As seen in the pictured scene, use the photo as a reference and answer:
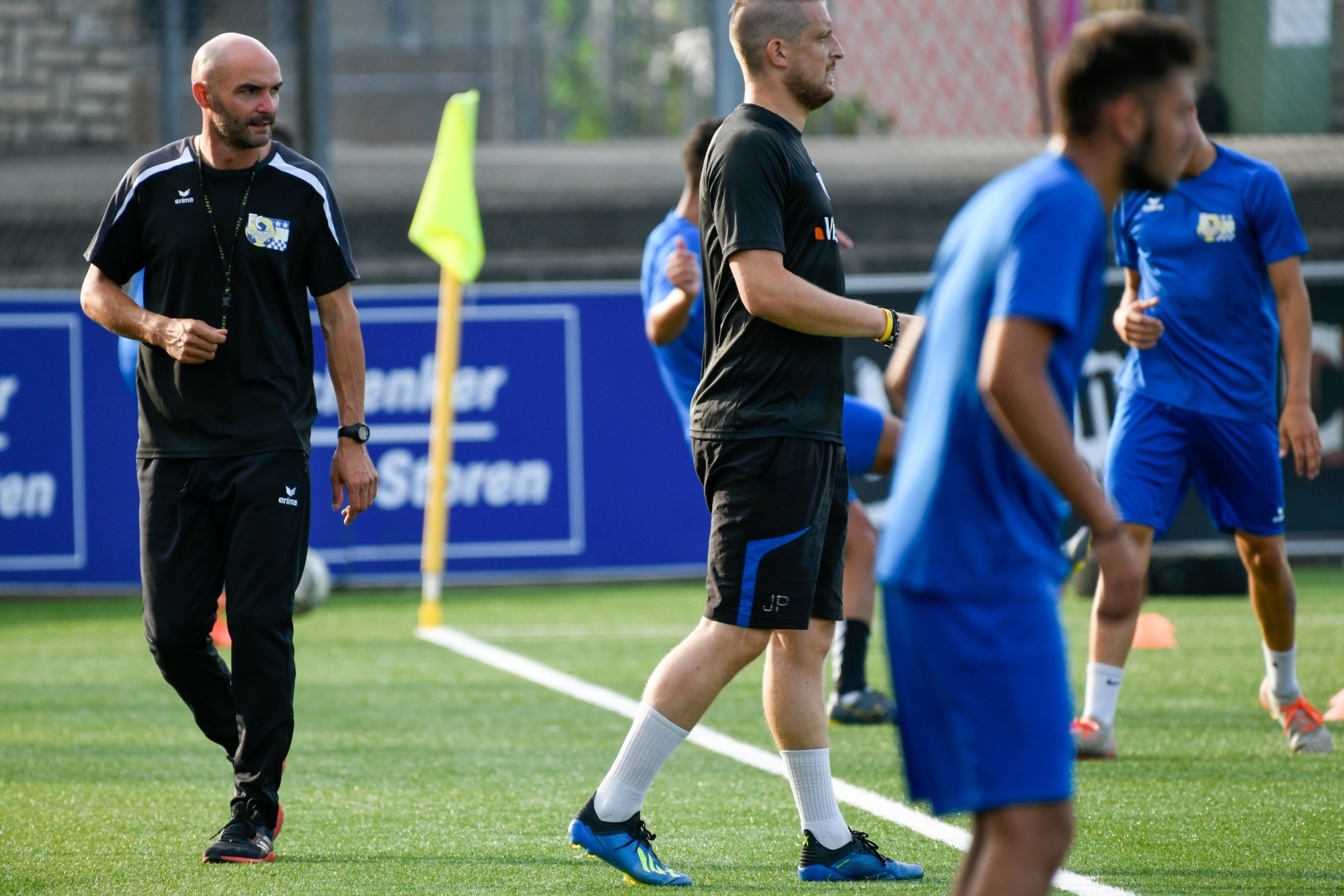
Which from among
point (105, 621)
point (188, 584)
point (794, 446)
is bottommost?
point (105, 621)

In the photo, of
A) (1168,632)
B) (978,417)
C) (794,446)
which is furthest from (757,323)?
(1168,632)

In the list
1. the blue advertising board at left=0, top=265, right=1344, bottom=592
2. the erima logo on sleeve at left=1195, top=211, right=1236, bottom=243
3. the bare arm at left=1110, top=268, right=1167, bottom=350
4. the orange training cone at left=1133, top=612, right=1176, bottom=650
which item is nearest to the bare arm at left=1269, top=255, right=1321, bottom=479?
the erima logo on sleeve at left=1195, top=211, right=1236, bottom=243

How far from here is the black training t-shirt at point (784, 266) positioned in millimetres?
4004

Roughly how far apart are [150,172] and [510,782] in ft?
7.62

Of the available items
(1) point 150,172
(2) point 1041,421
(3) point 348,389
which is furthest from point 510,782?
(2) point 1041,421

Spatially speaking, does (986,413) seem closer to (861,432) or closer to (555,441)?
(861,432)

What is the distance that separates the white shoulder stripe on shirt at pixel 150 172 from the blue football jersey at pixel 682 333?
6.20ft

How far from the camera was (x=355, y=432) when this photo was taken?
4.70 meters

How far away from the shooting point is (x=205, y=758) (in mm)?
6062

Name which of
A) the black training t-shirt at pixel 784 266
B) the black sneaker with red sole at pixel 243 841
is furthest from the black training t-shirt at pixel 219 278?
the black training t-shirt at pixel 784 266

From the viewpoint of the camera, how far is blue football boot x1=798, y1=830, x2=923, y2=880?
13.6ft

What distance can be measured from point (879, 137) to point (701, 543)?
7177 mm

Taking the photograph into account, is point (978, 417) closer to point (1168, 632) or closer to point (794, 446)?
point (794, 446)

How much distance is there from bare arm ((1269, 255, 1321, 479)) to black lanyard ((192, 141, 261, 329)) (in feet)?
11.5
